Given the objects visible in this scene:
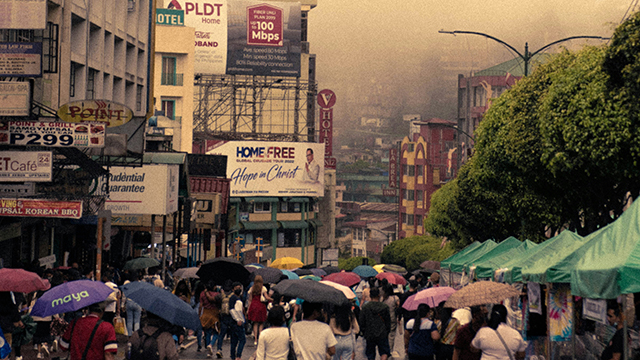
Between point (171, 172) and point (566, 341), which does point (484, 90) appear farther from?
point (566, 341)

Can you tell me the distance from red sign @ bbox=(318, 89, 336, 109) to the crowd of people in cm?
8344

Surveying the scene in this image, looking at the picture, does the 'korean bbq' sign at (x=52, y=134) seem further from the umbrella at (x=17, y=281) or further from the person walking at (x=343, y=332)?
the person walking at (x=343, y=332)

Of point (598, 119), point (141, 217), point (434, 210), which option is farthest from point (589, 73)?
point (434, 210)

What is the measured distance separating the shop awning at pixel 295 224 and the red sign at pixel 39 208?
82576mm

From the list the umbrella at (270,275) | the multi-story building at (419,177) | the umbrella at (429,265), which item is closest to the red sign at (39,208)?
the umbrella at (270,275)

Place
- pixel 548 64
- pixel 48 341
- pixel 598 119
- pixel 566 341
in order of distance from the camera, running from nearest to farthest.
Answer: pixel 566 341, pixel 48 341, pixel 598 119, pixel 548 64

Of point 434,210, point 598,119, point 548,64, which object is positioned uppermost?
point 548,64

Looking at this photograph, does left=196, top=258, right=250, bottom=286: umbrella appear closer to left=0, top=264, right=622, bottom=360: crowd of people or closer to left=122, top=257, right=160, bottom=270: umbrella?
Answer: left=0, top=264, right=622, bottom=360: crowd of people

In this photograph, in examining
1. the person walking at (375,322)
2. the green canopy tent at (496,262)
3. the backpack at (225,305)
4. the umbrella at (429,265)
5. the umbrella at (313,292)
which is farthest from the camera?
the umbrella at (429,265)

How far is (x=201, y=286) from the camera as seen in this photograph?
68.6ft

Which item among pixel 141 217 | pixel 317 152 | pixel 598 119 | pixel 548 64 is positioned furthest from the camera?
pixel 317 152

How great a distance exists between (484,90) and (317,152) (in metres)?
39.2

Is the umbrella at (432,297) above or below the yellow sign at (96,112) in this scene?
below

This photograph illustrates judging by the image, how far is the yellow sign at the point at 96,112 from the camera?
23.0 metres
